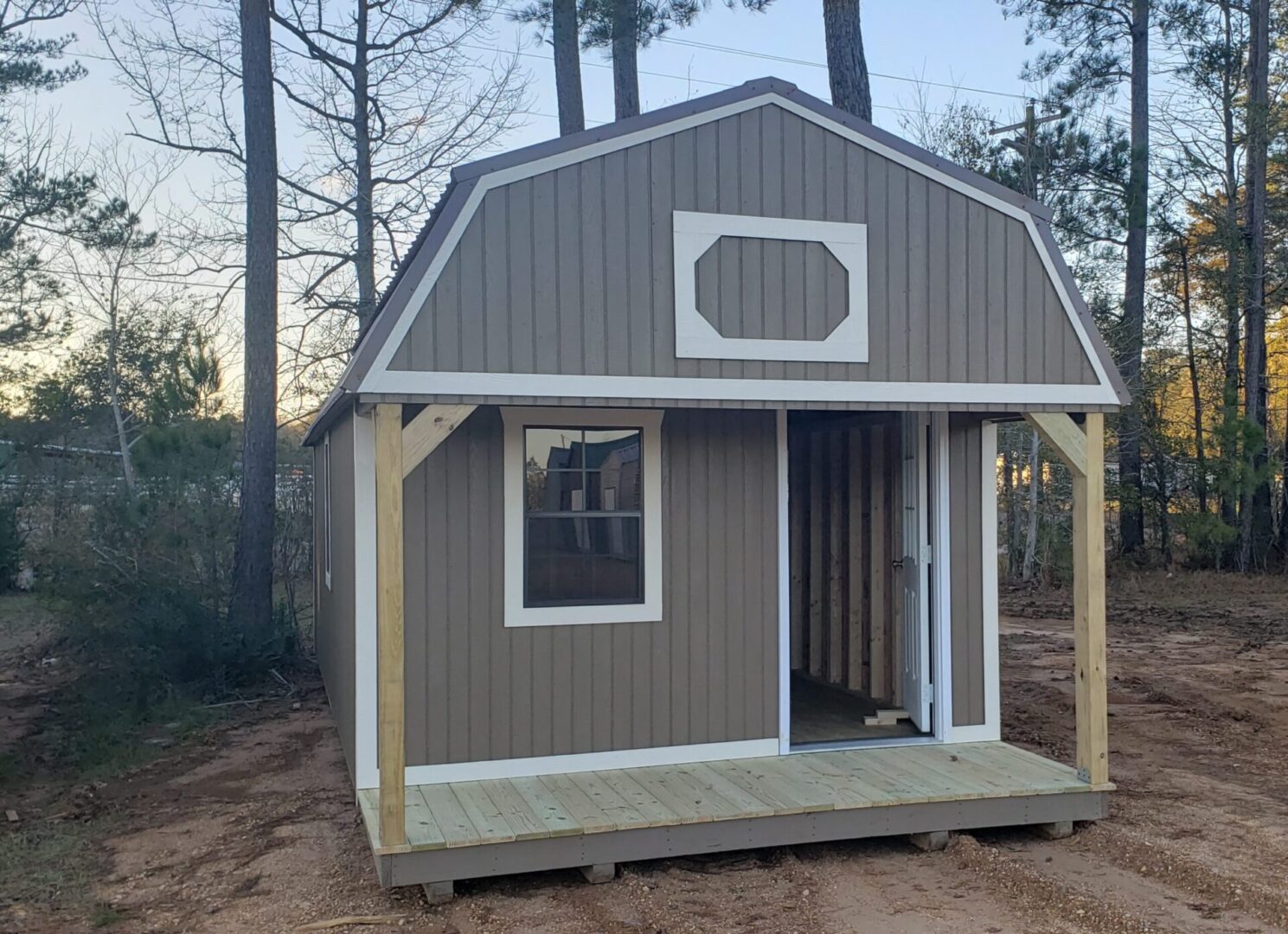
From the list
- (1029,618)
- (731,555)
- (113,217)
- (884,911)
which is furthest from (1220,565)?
(113,217)

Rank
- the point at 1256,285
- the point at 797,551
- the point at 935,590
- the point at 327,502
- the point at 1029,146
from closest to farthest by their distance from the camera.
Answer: the point at 935,590 → the point at 797,551 → the point at 327,502 → the point at 1029,146 → the point at 1256,285

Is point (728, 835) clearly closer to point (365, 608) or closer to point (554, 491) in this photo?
point (554, 491)

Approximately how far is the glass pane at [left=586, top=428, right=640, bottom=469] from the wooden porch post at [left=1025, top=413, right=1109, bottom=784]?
81.6 inches

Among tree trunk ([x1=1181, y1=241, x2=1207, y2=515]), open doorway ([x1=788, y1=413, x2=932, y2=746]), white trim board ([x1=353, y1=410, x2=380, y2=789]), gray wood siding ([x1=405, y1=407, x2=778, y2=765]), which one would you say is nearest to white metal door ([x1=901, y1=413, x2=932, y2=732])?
open doorway ([x1=788, y1=413, x2=932, y2=746])

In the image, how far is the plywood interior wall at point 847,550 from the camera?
697cm

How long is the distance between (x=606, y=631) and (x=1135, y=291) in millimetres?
13437

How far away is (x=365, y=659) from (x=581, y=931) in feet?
6.06

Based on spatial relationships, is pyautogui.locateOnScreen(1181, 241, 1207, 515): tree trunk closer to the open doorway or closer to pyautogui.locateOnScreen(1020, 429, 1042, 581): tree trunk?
pyautogui.locateOnScreen(1020, 429, 1042, 581): tree trunk

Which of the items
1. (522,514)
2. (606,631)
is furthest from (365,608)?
(606,631)

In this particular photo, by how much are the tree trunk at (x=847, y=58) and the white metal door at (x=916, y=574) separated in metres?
4.65

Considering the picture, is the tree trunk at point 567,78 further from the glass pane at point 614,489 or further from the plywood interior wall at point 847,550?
the glass pane at point 614,489

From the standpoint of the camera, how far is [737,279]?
5172mm

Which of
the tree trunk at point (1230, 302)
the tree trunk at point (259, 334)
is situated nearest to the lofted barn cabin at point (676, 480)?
the tree trunk at point (259, 334)

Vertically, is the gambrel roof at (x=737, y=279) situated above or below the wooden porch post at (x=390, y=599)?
above
